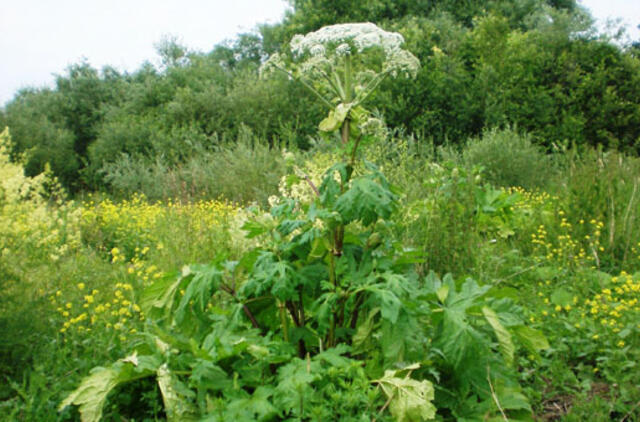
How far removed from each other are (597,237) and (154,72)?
18.1 meters

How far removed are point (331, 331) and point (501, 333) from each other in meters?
0.72

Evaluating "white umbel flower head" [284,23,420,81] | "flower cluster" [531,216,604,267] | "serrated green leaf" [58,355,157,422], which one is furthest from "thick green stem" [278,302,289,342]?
"flower cluster" [531,216,604,267]

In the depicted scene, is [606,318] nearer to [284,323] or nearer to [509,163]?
[284,323]

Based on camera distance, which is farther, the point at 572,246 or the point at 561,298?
the point at 572,246

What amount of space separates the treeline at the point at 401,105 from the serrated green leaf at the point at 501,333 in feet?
28.7

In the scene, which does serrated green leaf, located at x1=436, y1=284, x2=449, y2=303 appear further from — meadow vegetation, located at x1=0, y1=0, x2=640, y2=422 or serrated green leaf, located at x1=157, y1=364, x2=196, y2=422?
serrated green leaf, located at x1=157, y1=364, x2=196, y2=422

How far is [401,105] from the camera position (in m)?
11.4

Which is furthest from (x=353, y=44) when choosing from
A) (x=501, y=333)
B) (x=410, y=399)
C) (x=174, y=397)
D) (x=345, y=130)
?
(x=174, y=397)

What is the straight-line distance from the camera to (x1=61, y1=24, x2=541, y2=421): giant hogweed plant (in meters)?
1.91

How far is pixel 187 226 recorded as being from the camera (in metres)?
4.84

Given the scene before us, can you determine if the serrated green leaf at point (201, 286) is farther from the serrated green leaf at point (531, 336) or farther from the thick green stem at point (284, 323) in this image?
the serrated green leaf at point (531, 336)

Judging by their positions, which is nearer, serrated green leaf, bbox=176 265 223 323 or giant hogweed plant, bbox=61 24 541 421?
giant hogweed plant, bbox=61 24 541 421

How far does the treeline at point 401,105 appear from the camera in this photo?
1173 centimetres

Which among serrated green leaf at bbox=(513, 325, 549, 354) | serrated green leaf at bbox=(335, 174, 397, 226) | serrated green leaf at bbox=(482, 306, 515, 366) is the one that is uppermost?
serrated green leaf at bbox=(335, 174, 397, 226)
